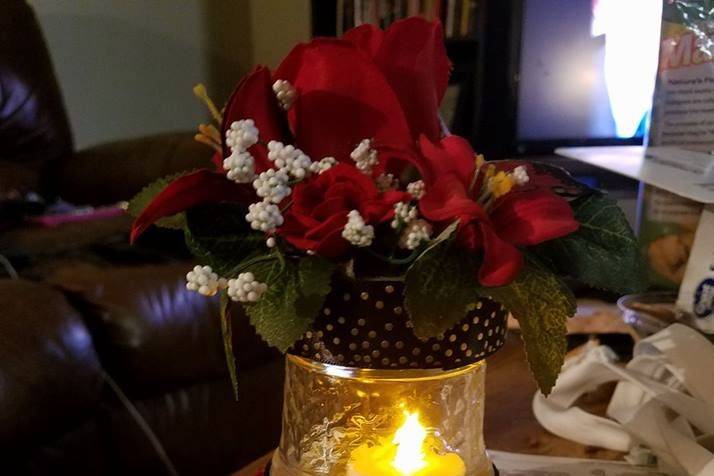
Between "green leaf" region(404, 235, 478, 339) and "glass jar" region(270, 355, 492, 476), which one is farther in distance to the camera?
"glass jar" region(270, 355, 492, 476)

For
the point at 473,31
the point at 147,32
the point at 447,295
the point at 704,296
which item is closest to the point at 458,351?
the point at 447,295

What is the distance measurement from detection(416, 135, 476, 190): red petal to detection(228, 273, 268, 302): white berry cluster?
0.10 metres

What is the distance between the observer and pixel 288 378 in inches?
18.7

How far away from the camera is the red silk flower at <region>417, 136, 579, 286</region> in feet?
1.11

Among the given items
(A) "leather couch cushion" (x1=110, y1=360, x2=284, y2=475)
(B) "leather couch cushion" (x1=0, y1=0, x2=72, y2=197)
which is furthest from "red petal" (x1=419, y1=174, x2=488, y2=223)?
(B) "leather couch cushion" (x1=0, y1=0, x2=72, y2=197)

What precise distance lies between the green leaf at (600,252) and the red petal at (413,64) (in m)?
0.09

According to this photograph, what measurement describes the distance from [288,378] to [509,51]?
5.30 feet

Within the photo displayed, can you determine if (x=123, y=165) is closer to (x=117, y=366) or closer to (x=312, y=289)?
(x=117, y=366)

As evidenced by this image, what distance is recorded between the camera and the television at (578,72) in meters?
1.88

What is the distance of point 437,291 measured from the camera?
0.35 metres

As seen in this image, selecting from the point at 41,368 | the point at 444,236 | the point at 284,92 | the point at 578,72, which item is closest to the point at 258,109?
the point at 284,92

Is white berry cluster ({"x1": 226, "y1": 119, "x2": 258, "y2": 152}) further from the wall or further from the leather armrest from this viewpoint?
the wall

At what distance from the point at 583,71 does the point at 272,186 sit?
175 cm

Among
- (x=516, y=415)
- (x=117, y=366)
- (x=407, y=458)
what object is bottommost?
(x=117, y=366)
